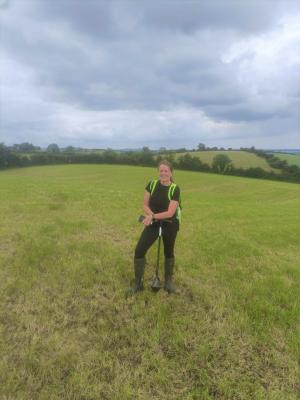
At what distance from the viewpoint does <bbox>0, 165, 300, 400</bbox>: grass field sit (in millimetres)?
2900

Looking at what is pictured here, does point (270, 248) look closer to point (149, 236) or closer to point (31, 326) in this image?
point (149, 236)

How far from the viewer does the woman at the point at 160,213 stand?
436 centimetres

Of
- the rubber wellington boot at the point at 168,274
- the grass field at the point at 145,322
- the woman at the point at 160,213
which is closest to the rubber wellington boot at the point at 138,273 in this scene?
the woman at the point at 160,213

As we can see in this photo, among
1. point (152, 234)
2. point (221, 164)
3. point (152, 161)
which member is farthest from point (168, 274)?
point (152, 161)

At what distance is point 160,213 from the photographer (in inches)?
171

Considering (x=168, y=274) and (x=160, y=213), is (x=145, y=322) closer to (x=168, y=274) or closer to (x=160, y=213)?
(x=168, y=274)

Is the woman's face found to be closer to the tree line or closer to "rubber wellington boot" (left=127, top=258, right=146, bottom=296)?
"rubber wellington boot" (left=127, top=258, right=146, bottom=296)

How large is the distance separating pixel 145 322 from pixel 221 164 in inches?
2903

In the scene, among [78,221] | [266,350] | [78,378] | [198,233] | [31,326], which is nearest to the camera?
[78,378]

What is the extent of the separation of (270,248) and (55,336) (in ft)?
18.6

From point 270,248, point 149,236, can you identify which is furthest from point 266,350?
point 270,248

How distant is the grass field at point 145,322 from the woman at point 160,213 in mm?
549

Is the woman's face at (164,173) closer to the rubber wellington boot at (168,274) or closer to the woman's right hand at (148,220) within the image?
the woman's right hand at (148,220)

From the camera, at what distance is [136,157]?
82.8 m
